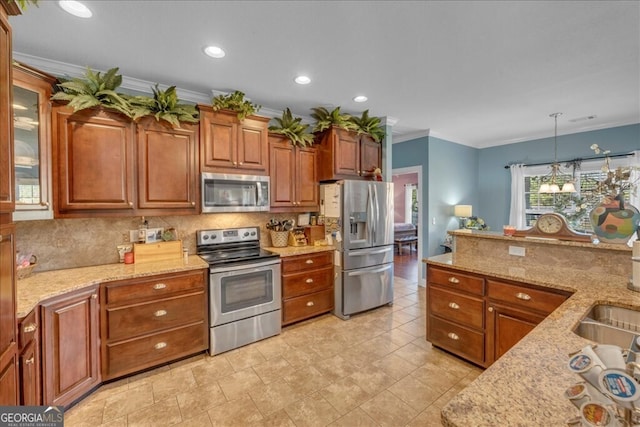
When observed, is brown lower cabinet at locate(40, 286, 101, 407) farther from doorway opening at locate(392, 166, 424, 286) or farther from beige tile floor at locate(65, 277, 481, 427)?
doorway opening at locate(392, 166, 424, 286)

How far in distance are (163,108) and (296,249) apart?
2.03m

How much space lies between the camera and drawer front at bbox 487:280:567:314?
1.95m

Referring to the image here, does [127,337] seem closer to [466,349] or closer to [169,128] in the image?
[169,128]

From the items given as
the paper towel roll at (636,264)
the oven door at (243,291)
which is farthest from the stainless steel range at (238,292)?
the paper towel roll at (636,264)

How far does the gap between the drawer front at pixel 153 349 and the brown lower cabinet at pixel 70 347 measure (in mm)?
109

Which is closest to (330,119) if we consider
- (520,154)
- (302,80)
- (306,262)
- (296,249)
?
(302,80)

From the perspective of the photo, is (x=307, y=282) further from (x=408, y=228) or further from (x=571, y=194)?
(x=408, y=228)

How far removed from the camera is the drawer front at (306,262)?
125 inches

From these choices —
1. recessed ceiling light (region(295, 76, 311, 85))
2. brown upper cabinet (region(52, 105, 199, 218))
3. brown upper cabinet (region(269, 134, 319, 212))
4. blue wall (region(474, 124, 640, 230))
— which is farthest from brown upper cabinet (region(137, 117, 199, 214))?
blue wall (region(474, 124, 640, 230))

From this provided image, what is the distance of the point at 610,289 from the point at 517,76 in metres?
2.08

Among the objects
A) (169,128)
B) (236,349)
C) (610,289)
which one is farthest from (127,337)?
(610,289)

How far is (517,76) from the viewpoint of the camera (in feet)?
8.94

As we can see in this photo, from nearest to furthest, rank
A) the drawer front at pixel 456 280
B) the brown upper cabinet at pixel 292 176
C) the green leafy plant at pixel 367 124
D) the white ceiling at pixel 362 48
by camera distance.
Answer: the white ceiling at pixel 362 48
the drawer front at pixel 456 280
the brown upper cabinet at pixel 292 176
the green leafy plant at pixel 367 124

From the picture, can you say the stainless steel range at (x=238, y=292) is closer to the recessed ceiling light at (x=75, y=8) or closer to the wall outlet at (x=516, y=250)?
the recessed ceiling light at (x=75, y=8)
